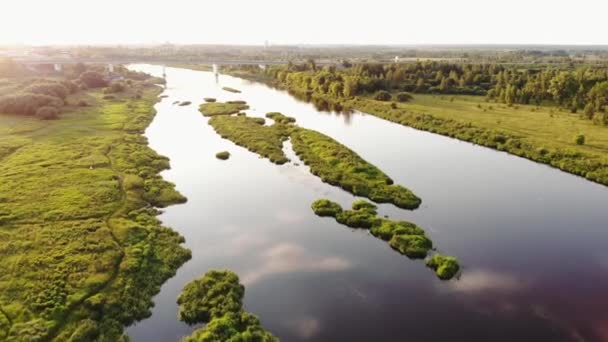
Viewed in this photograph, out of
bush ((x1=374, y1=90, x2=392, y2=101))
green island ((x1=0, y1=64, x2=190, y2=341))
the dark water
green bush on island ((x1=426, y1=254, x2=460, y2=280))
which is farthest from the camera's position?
bush ((x1=374, y1=90, x2=392, y2=101))

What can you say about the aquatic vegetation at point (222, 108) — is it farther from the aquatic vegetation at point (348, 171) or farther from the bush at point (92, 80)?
the bush at point (92, 80)

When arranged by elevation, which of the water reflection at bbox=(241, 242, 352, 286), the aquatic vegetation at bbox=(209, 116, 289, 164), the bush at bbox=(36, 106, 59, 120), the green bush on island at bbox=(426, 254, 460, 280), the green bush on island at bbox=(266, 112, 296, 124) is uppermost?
the bush at bbox=(36, 106, 59, 120)

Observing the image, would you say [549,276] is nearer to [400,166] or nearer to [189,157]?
[400,166]

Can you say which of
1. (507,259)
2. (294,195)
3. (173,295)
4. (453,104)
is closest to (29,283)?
(173,295)

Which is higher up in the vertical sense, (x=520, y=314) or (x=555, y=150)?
(x=555, y=150)

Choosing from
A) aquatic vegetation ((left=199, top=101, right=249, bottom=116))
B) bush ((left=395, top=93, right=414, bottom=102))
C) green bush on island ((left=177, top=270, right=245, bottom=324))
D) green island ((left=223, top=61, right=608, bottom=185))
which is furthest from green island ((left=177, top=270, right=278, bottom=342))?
bush ((left=395, top=93, right=414, bottom=102))

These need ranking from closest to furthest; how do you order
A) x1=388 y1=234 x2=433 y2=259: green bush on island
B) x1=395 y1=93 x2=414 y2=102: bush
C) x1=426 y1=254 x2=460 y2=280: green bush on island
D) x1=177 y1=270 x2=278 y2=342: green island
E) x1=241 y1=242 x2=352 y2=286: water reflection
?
x1=177 y1=270 x2=278 y2=342: green island
x1=426 y1=254 x2=460 y2=280: green bush on island
x1=241 y1=242 x2=352 y2=286: water reflection
x1=388 y1=234 x2=433 y2=259: green bush on island
x1=395 y1=93 x2=414 y2=102: bush

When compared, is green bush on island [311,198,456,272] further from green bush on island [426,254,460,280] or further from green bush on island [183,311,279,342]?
green bush on island [183,311,279,342]
